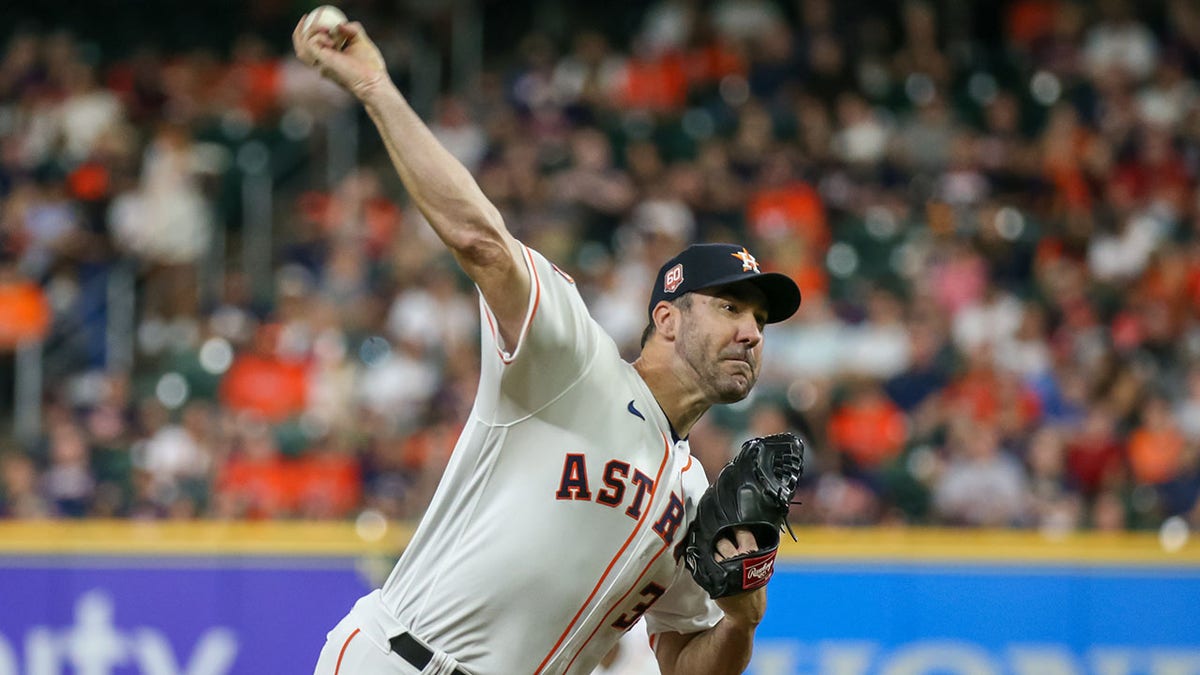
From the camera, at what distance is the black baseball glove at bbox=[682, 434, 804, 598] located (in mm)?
3643

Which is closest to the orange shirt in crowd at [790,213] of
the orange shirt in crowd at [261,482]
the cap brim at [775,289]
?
the orange shirt in crowd at [261,482]

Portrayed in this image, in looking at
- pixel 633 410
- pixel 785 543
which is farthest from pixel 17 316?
pixel 633 410

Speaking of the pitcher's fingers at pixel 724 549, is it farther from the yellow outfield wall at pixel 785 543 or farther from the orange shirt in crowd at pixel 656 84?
the orange shirt in crowd at pixel 656 84

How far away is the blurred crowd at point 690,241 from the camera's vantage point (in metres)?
9.67

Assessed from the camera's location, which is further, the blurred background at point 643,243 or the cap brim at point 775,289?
the blurred background at point 643,243

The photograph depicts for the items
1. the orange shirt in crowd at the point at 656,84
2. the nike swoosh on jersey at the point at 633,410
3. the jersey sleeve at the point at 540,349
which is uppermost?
the orange shirt in crowd at the point at 656,84

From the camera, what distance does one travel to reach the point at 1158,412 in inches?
370

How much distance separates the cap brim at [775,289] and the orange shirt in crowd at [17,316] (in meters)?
9.03

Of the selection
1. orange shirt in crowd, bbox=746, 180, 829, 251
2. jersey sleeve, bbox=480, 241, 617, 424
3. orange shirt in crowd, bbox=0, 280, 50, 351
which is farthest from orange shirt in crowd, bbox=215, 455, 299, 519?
jersey sleeve, bbox=480, 241, 617, 424

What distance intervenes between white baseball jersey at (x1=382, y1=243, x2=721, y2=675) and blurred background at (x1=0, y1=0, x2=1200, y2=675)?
4738 millimetres

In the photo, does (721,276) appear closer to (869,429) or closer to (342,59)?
(342,59)

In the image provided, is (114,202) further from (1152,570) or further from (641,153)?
(1152,570)

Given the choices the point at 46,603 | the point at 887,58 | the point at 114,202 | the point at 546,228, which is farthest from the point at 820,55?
the point at 46,603

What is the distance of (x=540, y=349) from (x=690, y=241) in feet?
26.4
